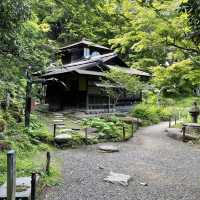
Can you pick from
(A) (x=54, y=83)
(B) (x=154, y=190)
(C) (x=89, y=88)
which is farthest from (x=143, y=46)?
(A) (x=54, y=83)

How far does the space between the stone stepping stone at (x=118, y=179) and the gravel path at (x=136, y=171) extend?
0.17 m

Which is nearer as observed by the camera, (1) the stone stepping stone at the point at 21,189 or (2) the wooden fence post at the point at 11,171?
(2) the wooden fence post at the point at 11,171

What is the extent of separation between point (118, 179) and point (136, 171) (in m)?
1.38

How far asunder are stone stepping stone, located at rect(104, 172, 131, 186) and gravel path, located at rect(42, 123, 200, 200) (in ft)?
0.55

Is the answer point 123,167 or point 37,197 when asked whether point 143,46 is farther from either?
point 37,197

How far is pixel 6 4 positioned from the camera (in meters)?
5.67

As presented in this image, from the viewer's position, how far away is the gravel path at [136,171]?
6.87 meters

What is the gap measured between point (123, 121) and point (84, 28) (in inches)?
446

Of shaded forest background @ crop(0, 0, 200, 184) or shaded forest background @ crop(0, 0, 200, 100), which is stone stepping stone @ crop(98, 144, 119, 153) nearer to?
shaded forest background @ crop(0, 0, 200, 184)

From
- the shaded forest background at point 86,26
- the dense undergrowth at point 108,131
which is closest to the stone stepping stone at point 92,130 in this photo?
the dense undergrowth at point 108,131

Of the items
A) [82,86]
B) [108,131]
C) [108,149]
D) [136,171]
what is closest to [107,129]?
[108,131]

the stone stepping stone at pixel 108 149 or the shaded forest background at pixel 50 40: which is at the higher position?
the shaded forest background at pixel 50 40

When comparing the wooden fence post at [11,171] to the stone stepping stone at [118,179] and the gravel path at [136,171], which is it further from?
the stone stepping stone at [118,179]

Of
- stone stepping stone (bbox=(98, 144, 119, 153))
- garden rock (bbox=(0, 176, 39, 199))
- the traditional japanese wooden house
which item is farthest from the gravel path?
the traditional japanese wooden house
